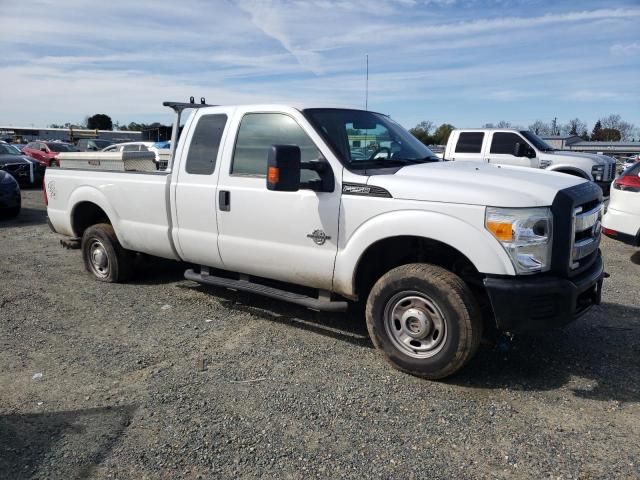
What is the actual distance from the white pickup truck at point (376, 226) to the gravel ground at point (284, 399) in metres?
0.40

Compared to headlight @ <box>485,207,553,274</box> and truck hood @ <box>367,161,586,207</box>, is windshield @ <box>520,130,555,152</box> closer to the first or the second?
truck hood @ <box>367,161,586,207</box>

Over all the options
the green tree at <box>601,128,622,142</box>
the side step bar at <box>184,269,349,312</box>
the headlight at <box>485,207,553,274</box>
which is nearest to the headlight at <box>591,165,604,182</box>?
the headlight at <box>485,207,553,274</box>

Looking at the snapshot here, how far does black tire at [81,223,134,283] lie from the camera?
6219 millimetres

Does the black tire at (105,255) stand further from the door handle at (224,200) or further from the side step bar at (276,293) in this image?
the door handle at (224,200)

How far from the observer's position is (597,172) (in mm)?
12406

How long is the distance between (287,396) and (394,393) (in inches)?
29.0

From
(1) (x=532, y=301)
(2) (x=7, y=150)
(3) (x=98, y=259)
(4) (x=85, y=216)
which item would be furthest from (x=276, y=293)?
(2) (x=7, y=150)

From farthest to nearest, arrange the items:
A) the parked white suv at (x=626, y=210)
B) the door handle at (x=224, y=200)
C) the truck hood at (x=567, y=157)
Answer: the truck hood at (x=567, y=157)
the parked white suv at (x=626, y=210)
the door handle at (x=224, y=200)

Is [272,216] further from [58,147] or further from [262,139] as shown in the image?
[58,147]

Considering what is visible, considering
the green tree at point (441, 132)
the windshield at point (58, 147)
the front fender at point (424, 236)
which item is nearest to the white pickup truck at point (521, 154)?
the front fender at point (424, 236)

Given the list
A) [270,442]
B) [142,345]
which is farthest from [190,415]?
[142,345]

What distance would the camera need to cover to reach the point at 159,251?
5648 millimetres

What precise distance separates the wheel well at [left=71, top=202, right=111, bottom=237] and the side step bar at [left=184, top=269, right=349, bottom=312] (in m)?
1.94

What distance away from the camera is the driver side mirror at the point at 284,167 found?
3912mm
